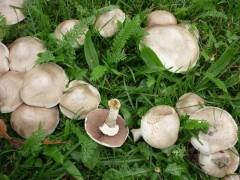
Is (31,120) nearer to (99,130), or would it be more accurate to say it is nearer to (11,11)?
(99,130)

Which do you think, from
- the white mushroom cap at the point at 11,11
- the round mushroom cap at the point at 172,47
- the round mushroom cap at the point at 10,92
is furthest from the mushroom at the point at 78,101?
the white mushroom cap at the point at 11,11

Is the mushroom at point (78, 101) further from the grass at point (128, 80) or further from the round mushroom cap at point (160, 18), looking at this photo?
the round mushroom cap at point (160, 18)

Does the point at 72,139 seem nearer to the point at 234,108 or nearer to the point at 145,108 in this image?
the point at 145,108

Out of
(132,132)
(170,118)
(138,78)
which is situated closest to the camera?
(170,118)

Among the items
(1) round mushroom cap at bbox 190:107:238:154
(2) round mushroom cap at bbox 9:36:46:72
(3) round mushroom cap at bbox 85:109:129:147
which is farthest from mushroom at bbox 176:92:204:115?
(2) round mushroom cap at bbox 9:36:46:72

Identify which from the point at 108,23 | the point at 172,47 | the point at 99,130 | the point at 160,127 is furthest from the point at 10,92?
the point at 172,47

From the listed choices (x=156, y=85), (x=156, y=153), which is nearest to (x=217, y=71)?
(x=156, y=85)
